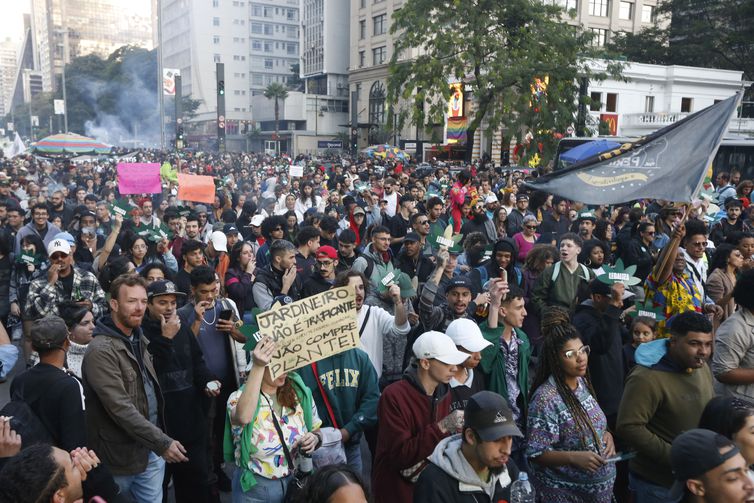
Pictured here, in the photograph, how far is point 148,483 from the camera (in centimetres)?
397

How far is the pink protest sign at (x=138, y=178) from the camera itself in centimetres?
1227

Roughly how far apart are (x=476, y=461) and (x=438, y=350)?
701 millimetres

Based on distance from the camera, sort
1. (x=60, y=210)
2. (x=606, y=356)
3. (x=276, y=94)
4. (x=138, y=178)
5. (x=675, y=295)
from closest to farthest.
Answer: (x=606, y=356), (x=675, y=295), (x=60, y=210), (x=138, y=178), (x=276, y=94)

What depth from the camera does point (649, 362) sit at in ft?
11.9

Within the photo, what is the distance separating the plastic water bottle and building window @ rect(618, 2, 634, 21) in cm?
6398

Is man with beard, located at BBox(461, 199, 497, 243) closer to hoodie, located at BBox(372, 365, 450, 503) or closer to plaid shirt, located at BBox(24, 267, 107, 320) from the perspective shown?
plaid shirt, located at BBox(24, 267, 107, 320)

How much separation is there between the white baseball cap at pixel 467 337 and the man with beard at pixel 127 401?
1718mm

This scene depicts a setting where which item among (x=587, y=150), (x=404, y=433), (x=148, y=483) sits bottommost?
(x=148, y=483)

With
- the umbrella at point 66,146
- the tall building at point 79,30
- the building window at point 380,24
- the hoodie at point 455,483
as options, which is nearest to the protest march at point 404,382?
the hoodie at point 455,483

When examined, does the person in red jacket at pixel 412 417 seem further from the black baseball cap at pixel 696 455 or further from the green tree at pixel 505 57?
the green tree at pixel 505 57

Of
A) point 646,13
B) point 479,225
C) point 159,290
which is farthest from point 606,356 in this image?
point 646,13

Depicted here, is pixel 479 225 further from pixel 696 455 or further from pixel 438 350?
pixel 696 455

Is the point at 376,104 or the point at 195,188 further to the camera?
the point at 376,104

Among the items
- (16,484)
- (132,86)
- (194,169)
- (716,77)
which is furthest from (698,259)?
(132,86)
